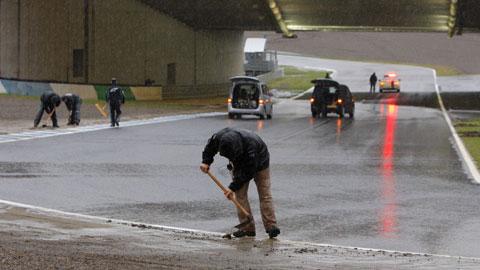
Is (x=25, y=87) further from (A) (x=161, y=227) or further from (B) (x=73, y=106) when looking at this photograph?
(A) (x=161, y=227)

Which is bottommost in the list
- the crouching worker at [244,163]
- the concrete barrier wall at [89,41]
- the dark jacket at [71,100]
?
the dark jacket at [71,100]

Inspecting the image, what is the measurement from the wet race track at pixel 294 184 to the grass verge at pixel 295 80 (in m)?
51.6

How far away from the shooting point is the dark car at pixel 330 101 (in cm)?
4838

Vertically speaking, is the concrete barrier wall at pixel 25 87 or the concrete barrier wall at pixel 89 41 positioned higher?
the concrete barrier wall at pixel 89 41

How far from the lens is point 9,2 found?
59844mm

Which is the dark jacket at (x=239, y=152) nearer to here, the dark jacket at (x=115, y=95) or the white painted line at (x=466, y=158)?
the white painted line at (x=466, y=158)

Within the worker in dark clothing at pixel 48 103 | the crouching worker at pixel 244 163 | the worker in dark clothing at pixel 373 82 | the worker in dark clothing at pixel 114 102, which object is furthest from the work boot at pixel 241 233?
the worker in dark clothing at pixel 373 82

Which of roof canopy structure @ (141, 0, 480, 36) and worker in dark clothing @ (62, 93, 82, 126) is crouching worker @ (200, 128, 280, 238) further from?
roof canopy structure @ (141, 0, 480, 36)

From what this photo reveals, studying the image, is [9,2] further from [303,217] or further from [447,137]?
[303,217]

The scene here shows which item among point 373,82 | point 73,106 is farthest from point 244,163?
point 373,82

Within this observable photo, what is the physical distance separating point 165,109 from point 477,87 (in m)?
41.9

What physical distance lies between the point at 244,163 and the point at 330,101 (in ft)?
120

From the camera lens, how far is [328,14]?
206ft

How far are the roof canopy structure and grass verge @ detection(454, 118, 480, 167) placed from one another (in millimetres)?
12791
